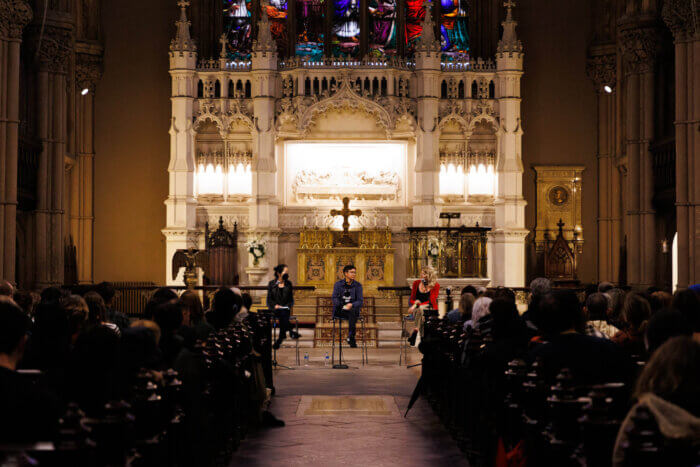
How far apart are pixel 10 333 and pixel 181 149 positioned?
837 inches

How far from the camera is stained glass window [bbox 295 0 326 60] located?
27.3 metres

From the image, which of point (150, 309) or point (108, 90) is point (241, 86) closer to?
point (108, 90)

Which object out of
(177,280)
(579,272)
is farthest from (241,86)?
(579,272)

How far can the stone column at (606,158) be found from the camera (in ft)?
86.4

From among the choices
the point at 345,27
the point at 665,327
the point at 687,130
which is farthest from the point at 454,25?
the point at 665,327

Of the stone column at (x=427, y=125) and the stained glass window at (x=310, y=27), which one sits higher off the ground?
the stained glass window at (x=310, y=27)

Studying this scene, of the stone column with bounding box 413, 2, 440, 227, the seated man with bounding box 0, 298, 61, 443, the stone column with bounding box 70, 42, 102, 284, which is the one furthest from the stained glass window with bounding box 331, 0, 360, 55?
the seated man with bounding box 0, 298, 61, 443

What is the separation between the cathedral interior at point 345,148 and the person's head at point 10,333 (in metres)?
14.1

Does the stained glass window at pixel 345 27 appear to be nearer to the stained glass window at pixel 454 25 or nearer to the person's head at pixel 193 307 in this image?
the stained glass window at pixel 454 25

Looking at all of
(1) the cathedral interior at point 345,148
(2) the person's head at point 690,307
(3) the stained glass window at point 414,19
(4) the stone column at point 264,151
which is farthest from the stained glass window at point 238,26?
(2) the person's head at point 690,307

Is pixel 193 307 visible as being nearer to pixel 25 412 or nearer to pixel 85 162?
pixel 25 412

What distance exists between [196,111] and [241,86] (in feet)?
5.92

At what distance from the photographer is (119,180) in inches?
1066

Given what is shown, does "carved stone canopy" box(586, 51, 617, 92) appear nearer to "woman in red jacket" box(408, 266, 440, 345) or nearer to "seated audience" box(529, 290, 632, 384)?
"woman in red jacket" box(408, 266, 440, 345)
